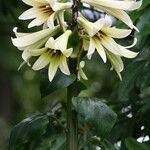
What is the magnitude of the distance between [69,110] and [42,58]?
169mm

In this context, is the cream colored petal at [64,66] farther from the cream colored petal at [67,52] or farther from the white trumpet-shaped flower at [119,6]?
the white trumpet-shaped flower at [119,6]

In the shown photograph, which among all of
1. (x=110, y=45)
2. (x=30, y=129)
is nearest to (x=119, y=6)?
(x=110, y=45)

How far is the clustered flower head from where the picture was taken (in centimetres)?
175

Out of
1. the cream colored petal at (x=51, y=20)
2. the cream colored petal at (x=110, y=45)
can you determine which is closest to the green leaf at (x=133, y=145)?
the cream colored petal at (x=110, y=45)

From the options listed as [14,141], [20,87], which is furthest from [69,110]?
[20,87]

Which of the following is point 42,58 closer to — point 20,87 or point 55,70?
point 55,70

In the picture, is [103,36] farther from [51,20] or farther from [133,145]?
[133,145]

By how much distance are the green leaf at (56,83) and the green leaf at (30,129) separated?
0.10 meters

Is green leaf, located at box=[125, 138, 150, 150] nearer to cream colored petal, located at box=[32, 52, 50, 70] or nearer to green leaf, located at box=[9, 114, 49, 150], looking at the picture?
green leaf, located at box=[9, 114, 49, 150]

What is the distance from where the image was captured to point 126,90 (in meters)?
2.30

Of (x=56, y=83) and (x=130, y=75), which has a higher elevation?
(x=56, y=83)

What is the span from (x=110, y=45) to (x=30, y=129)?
14.4 inches

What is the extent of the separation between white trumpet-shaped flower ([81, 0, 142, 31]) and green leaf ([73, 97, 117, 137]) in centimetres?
25

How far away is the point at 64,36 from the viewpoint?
1.76 m
